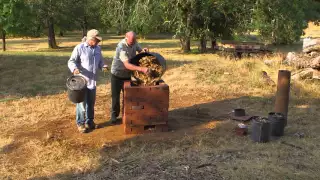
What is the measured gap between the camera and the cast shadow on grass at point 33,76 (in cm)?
1016

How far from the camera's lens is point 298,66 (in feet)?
40.1

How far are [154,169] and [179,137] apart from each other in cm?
143

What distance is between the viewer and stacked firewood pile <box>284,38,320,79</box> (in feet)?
35.8

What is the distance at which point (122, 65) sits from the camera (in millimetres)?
6859

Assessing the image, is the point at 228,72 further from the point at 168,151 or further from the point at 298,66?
the point at 168,151

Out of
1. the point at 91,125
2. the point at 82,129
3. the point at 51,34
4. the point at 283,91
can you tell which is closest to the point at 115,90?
the point at 91,125

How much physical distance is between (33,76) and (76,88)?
22.2ft

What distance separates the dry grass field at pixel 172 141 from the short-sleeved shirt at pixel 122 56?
1.00 m

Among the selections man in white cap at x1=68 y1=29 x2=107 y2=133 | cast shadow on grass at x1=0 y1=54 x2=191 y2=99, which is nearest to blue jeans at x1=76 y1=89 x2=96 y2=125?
man in white cap at x1=68 y1=29 x2=107 y2=133

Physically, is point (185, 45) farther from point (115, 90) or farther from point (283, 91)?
point (115, 90)

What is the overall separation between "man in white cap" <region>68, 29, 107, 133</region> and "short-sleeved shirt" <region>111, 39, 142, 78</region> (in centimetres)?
30

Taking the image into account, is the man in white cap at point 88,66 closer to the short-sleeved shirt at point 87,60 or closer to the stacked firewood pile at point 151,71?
the short-sleeved shirt at point 87,60

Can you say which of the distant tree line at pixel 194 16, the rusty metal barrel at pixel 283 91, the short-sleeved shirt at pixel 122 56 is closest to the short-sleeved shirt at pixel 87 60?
the short-sleeved shirt at pixel 122 56

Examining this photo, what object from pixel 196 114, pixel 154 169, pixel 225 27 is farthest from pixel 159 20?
pixel 154 169
